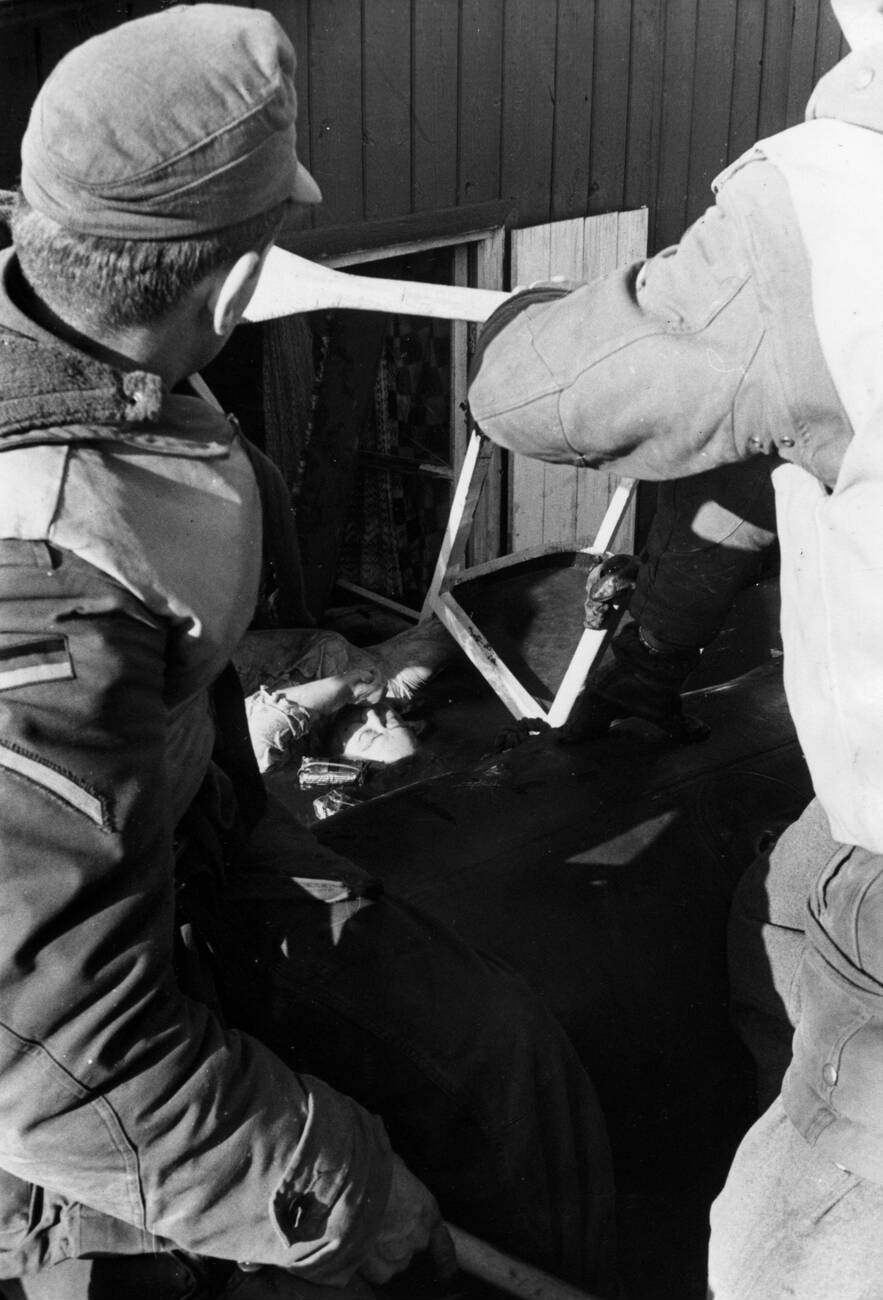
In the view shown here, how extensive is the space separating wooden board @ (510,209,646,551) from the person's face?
4.75ft

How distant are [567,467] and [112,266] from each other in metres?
5.05

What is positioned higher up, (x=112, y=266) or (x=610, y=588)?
(x=112, y=266)

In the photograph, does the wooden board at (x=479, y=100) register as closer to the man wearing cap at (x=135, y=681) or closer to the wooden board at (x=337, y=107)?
the wooden board at (x=337, y=107)

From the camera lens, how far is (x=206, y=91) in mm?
1355

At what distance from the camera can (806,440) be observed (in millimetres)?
1871

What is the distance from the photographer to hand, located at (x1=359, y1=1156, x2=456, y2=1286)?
1.70 meters

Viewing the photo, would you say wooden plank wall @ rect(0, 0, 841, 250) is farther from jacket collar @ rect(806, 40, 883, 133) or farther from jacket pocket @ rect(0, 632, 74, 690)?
jacket pocket @ rect(0, 632, 74, 690)

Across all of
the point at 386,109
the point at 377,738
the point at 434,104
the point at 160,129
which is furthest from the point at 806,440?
the point at 434,104

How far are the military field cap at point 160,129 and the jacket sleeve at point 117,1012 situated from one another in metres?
0.36

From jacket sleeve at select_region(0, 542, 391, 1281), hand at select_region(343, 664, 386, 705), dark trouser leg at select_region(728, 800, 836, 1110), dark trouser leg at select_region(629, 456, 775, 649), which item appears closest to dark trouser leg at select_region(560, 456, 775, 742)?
dark trouser leg at select_region(629, 456, 775, 649)

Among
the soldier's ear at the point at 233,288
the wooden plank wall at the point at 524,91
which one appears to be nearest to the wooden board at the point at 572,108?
the wooden plank wall at the point at 524,91

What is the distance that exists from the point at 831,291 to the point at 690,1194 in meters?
1.59

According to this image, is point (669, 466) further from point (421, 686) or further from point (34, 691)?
point (421, 686)

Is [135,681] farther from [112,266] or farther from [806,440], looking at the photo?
[806,440]
